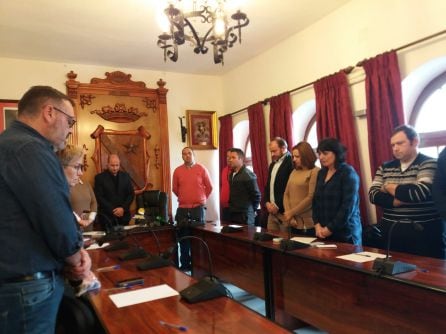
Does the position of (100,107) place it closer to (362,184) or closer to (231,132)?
(231,132)

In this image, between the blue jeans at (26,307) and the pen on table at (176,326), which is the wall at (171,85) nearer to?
the blue jeans at (26,307)

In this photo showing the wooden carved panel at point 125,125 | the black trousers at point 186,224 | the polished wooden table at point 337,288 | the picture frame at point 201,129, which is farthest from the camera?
the picture frame at point 201,129

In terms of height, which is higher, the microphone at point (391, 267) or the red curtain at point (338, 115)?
the red curtain at point (338, 115)

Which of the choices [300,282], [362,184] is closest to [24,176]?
[300,282]

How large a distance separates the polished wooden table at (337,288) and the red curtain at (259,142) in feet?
6.66

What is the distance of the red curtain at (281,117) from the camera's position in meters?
4.65

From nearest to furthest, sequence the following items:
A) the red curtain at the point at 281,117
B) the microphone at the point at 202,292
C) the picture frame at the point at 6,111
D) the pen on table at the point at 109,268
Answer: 1. the microphone at the point at 202,292
2. the pen on table at the point at 109,268
3. the red curtain at the point at 281,117
4. the picture frame at the point at 6,111

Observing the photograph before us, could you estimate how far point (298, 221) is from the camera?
3393 millimetres

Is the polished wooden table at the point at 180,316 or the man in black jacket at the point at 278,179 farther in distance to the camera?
the man in black jacket at the point at 278,179

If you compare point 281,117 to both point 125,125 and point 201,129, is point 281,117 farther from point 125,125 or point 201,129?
point 125,125

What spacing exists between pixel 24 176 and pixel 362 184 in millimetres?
3219

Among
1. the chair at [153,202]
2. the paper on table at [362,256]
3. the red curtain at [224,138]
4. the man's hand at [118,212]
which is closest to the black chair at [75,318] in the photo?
the paper on table at [362,256]

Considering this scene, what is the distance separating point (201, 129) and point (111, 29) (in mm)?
2320

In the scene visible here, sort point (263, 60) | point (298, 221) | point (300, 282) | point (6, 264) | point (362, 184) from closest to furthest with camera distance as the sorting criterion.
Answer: point (6, 264), point (300, 282), point (298, 221), point (362, 184), point (263, 60)
